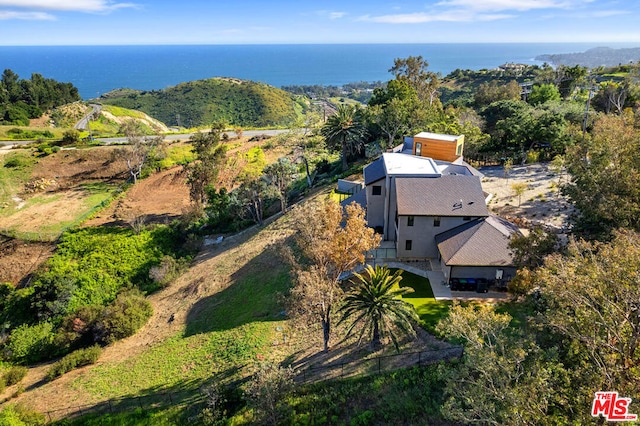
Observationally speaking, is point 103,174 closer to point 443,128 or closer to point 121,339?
point 121,339

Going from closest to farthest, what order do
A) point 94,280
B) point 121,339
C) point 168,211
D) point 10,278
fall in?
1. point 121,339
2. point 94,280
3. point 10,278
4. point 168,211

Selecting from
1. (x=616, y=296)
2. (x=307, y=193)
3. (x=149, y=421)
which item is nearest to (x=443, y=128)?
(x=307, y=193)

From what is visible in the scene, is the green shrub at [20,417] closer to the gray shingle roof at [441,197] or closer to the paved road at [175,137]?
the gray shingle roof at [441,197]

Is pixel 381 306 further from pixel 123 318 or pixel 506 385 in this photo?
pixel 123 318

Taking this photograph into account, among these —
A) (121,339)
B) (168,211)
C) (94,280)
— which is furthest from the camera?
(168,211)

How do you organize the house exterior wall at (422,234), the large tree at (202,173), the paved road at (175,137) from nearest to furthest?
the house exterior wall at (422,234), the large tree at (202,173), the paved road at (175,137)

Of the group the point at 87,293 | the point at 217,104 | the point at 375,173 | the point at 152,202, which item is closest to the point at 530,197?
the point at 375,173

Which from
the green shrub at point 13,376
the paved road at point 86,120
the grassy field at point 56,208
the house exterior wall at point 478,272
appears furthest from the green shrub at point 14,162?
the house exterior wall at point 478,272
